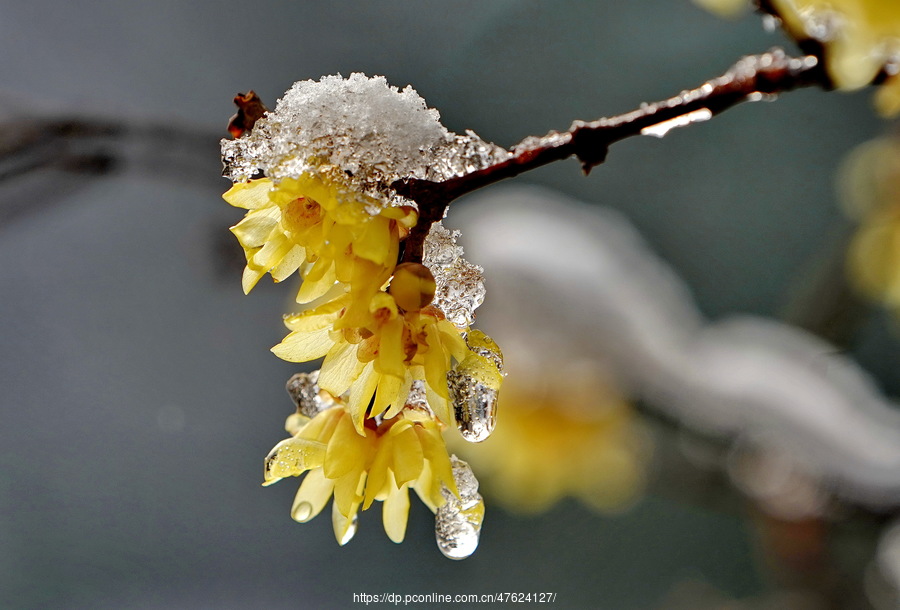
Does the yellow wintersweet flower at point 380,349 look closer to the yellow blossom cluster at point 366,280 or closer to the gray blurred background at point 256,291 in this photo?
the yellow blossom cluster at point 366,280

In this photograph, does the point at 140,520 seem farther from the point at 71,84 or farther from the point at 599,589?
the point at 599,589

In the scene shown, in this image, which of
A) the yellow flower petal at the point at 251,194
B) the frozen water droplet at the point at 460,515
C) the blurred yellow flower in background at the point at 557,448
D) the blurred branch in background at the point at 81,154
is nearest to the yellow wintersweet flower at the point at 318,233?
the yellow flower petal at the point at 251,194

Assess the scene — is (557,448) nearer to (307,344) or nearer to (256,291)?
(256,291)

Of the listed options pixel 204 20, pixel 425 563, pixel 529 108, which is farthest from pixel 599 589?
pixel 204 20

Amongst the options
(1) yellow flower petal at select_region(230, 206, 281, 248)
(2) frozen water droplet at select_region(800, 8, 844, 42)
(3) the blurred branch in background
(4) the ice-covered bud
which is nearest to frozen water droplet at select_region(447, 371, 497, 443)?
(4) the ice-covered bud

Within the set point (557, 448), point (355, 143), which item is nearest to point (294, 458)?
point (355, 143)

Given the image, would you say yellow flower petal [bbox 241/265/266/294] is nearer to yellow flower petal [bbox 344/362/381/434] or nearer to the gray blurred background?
yellow flower petal [bbox 344/362/381/434]
